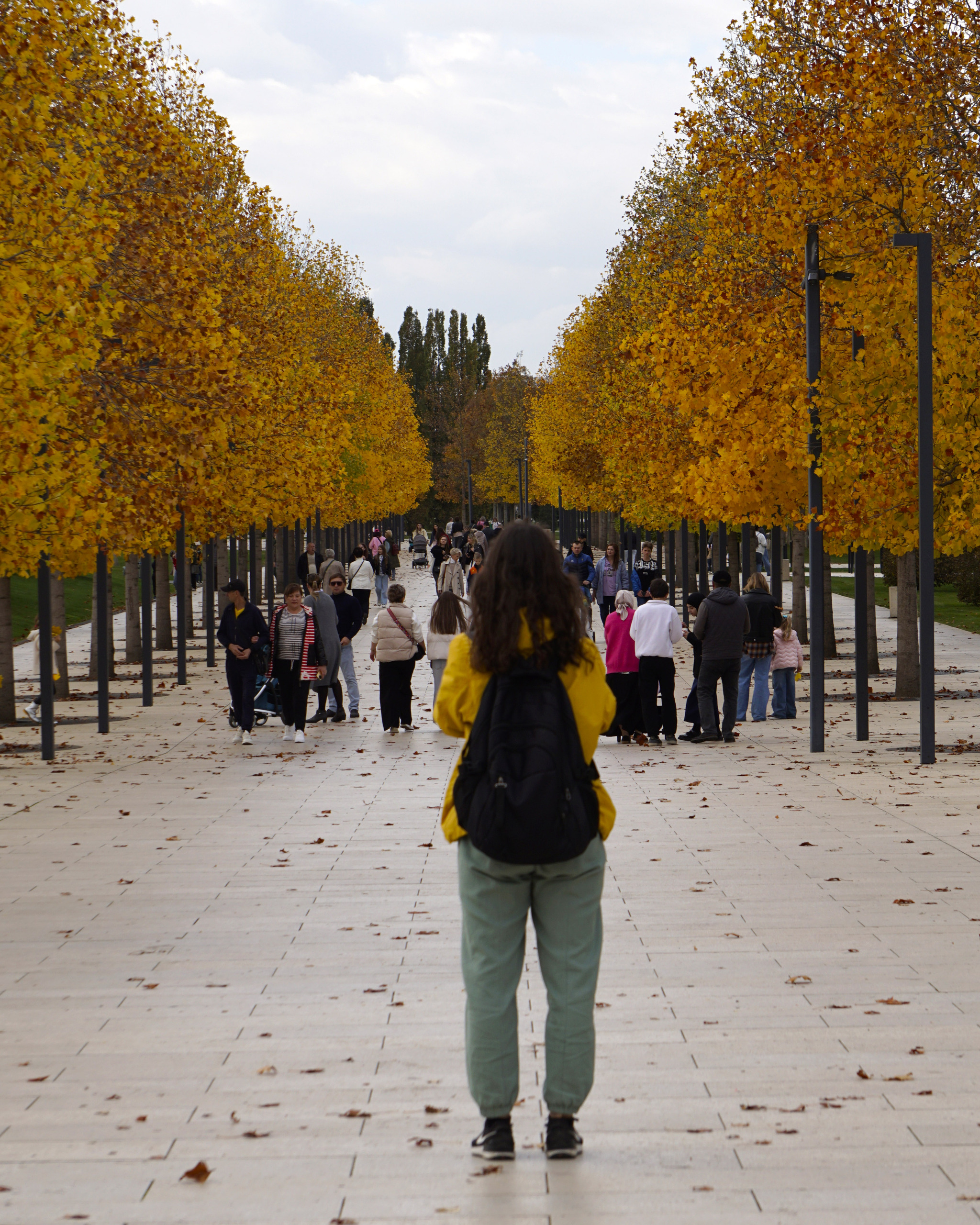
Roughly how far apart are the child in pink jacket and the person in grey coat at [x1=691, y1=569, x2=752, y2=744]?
1959mm

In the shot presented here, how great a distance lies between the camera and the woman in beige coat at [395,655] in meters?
18.7

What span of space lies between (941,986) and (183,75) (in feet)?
86.0

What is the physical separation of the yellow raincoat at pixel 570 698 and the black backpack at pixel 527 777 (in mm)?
36

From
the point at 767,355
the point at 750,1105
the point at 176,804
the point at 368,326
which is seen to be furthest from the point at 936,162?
the point at 368,326

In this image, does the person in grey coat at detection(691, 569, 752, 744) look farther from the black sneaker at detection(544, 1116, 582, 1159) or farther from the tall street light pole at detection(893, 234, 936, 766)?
the black sneaker at detection(544, 1116, 582, 1159)

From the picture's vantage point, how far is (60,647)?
2169 cm

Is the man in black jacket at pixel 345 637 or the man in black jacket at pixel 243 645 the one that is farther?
the man in black jacket at pixel 345 637

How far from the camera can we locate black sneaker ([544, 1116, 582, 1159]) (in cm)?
482

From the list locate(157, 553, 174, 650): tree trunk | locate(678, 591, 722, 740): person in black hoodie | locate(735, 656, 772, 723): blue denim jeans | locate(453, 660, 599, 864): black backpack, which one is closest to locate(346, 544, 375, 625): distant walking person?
locate(157, 553, 174, 650): tree trunk

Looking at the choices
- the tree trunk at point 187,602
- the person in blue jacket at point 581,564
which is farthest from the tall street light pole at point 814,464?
the person in blue jacket at point 581,564

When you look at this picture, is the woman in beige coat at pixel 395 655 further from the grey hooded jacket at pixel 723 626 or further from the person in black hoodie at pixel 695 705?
the grey hooded jacket at pixel 723 626

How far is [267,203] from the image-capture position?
32156 millimetres

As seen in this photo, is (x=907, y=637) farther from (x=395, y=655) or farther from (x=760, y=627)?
(x=395, y=655)

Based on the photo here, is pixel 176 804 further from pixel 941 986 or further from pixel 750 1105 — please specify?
pixel 750 1105
